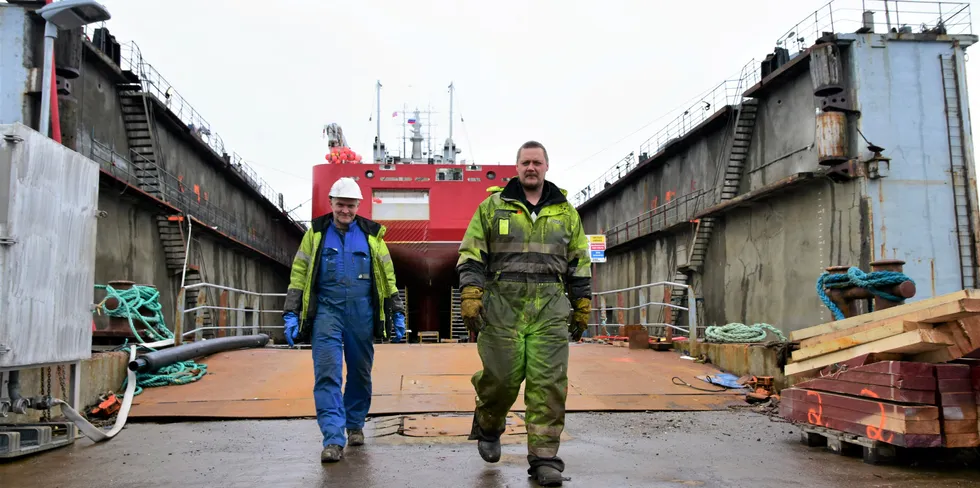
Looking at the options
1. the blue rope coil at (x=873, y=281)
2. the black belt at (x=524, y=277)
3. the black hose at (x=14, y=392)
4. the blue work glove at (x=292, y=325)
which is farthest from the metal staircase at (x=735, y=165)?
the black hose at (x=14, y=392)

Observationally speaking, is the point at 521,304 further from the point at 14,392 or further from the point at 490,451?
the point at 14,392

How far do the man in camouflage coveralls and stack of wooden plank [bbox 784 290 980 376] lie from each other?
1.56 m

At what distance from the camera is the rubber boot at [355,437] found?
4.29 meters

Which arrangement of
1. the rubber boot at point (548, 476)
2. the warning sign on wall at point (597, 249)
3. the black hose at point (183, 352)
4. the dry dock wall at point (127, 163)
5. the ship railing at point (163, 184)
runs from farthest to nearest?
1. the warning sign on wall at point (597, 249)
2. the ship railing at point (163, 184)
3. the dry dock wall at point (127, 163)
4. the black hose at point (183, 352)
5. the rubber boot at point (548, 476)

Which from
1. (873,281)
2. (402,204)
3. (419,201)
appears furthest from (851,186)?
(402,204)

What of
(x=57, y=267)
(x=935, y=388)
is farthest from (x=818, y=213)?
(x=57, y=267)

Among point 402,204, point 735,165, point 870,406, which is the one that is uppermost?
point 735,165

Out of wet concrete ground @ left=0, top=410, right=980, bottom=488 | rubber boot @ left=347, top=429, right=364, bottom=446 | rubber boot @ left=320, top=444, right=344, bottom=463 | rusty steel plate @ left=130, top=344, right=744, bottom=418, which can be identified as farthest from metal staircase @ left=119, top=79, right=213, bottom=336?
rubber boot @ left=320, top=444, right=344, bottom=463

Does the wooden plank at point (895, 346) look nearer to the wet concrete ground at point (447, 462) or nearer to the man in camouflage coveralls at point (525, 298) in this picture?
the wet concrete ground at point (447, 462)

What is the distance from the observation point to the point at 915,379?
3.50 m

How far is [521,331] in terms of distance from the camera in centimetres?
357

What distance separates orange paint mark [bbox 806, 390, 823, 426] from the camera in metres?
4.07

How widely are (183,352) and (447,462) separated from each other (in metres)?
4.15

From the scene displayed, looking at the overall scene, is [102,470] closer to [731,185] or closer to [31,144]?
[31,144]
